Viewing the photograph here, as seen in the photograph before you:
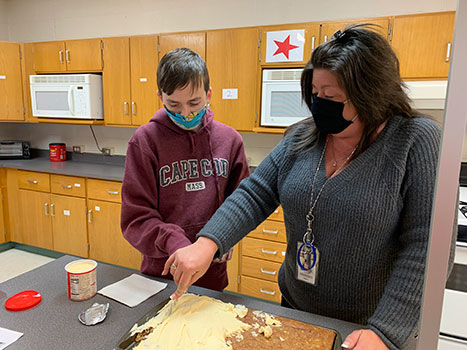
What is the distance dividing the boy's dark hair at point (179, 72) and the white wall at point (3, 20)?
163 inches

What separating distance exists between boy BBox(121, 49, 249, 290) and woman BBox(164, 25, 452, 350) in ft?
0.75

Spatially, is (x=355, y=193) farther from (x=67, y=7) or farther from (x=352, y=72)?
(x=67, y=7)

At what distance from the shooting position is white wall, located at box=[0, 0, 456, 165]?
2736 millimetres

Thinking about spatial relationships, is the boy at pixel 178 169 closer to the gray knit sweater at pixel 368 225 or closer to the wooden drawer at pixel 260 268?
the gray knit sweater at pixel 368 225

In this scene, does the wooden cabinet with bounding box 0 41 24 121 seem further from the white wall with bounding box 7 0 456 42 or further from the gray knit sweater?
the gray knit sweater

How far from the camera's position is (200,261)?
92cm

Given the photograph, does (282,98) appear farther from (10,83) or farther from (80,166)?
(10,83)

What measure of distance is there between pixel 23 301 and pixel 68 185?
8.09 ft

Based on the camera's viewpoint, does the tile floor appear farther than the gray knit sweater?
Yes

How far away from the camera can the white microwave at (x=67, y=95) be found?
3176 millimetres

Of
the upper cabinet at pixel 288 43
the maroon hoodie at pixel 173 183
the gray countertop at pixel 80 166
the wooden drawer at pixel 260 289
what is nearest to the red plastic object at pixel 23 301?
the maroon hoodie at pixel 173 183

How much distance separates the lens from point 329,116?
37.1 inches

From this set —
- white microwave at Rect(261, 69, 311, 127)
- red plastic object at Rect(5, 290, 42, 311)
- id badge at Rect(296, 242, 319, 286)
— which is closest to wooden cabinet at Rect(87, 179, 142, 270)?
white microwave at Rect(261, 69, 311, 127)

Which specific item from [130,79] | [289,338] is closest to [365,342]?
[289,338]
